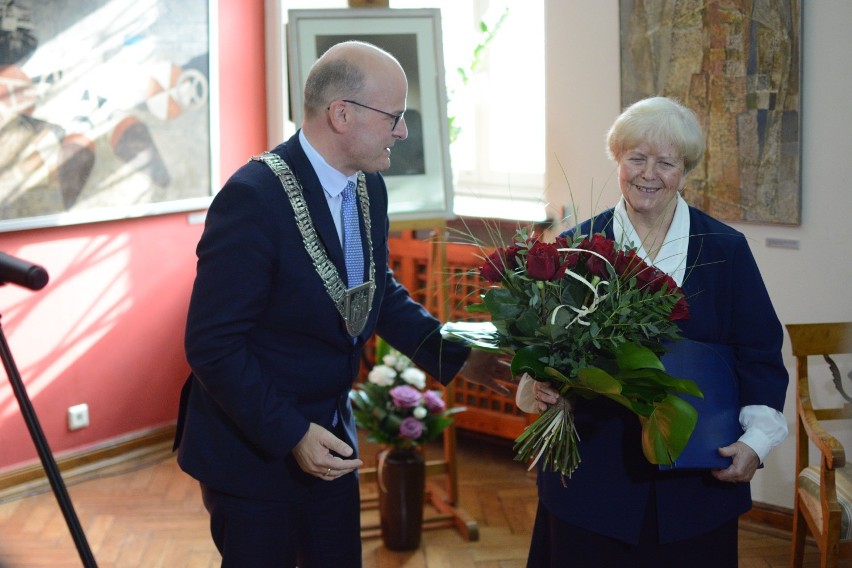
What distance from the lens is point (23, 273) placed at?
121 cm

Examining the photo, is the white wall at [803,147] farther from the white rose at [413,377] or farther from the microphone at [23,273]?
the microphone at [23,273]

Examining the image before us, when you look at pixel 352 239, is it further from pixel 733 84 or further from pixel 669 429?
pixel 733 84

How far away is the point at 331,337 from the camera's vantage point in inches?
80.9

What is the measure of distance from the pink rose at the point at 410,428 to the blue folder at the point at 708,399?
173 cm

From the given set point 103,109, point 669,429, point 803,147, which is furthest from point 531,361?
point 103,109

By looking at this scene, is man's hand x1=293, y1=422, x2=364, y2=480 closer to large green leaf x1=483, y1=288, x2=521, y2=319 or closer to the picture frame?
large green leaf x1=483, y1=288, x2=521, y2=319

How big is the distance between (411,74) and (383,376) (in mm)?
1174

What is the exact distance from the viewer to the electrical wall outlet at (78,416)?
14.7ft

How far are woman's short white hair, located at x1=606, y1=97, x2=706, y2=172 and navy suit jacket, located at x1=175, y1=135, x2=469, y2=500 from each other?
0.60 m

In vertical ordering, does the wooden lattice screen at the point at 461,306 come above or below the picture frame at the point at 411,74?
below

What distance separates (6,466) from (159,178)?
1.47 m

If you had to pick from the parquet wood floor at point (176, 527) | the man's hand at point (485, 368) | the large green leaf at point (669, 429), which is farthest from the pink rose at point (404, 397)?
the large green leaf at point (669, 429)

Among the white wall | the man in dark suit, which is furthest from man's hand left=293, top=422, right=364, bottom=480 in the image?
the white wall

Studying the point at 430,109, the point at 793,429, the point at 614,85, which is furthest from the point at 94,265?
the point at 793,429
